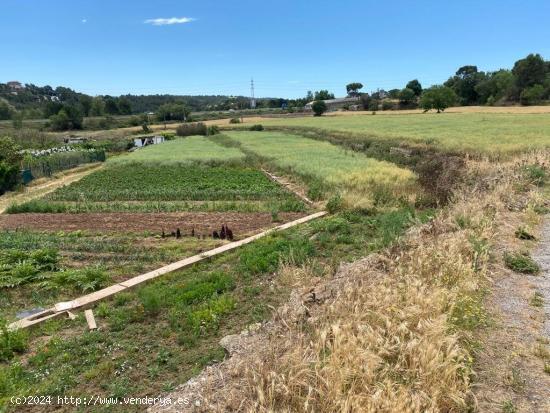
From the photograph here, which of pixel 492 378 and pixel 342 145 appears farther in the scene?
pixel 342 145

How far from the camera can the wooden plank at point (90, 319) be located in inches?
274

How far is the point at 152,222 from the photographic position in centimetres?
1452

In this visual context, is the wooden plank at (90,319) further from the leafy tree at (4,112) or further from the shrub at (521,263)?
the leafy tree at (4,112)

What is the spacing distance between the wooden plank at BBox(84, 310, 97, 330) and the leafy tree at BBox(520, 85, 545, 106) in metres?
84.5

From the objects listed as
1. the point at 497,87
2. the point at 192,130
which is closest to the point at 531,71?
the point at 497,87

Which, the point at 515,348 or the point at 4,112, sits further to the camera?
the point at 4,112

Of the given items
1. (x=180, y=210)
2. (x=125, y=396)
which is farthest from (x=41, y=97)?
(x=125, y=396)

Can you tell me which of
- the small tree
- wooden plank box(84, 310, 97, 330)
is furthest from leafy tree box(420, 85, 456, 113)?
wooden plank box(84, 310, 97, 330)

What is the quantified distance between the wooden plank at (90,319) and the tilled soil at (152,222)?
538 centimetres

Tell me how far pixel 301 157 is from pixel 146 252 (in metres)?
17.8

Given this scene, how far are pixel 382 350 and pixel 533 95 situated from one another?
8552cm

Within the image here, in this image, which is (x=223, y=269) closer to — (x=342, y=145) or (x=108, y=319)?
(x=108, y=319)

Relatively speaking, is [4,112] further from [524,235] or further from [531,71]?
[524,235]

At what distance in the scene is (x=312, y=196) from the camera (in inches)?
678
